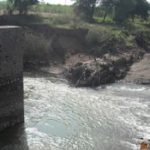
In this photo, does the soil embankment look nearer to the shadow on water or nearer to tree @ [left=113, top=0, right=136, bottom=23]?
tree @ [left=113, top=0, right=136, bottom=23]

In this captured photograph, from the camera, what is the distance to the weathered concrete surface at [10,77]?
26609mm

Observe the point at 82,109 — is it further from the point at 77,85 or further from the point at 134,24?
the point at 134,24

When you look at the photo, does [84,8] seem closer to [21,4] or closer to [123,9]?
[123,9]

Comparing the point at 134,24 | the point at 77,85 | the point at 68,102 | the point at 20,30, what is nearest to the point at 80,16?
the point at 134,24

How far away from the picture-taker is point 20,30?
91.1 ft

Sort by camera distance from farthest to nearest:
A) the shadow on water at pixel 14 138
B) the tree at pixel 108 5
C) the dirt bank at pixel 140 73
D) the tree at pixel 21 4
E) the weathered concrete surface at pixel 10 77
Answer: the tree at pixel 108 5 → the tree at pixel 21 4 → the dirt bank at pixel 140 73 → the weathered concrete surface at pixel 10 77 → the shadow on water at pixel 14 138

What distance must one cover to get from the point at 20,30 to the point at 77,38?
29.7 metres

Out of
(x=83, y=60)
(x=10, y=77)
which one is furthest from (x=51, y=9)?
(x=10, y=77)

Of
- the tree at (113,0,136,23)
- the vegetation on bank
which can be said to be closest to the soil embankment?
the vegetation on bank

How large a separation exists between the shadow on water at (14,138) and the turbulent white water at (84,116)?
1.30 ft

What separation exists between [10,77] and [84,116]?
7508 mm

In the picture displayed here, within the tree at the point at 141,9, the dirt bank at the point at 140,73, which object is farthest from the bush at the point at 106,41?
the tree at the point at 141,9

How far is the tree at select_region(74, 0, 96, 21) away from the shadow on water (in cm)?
4158

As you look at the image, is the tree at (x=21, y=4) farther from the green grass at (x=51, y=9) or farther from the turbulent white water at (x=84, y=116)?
the turbulent white water at (x=84, y=116)
